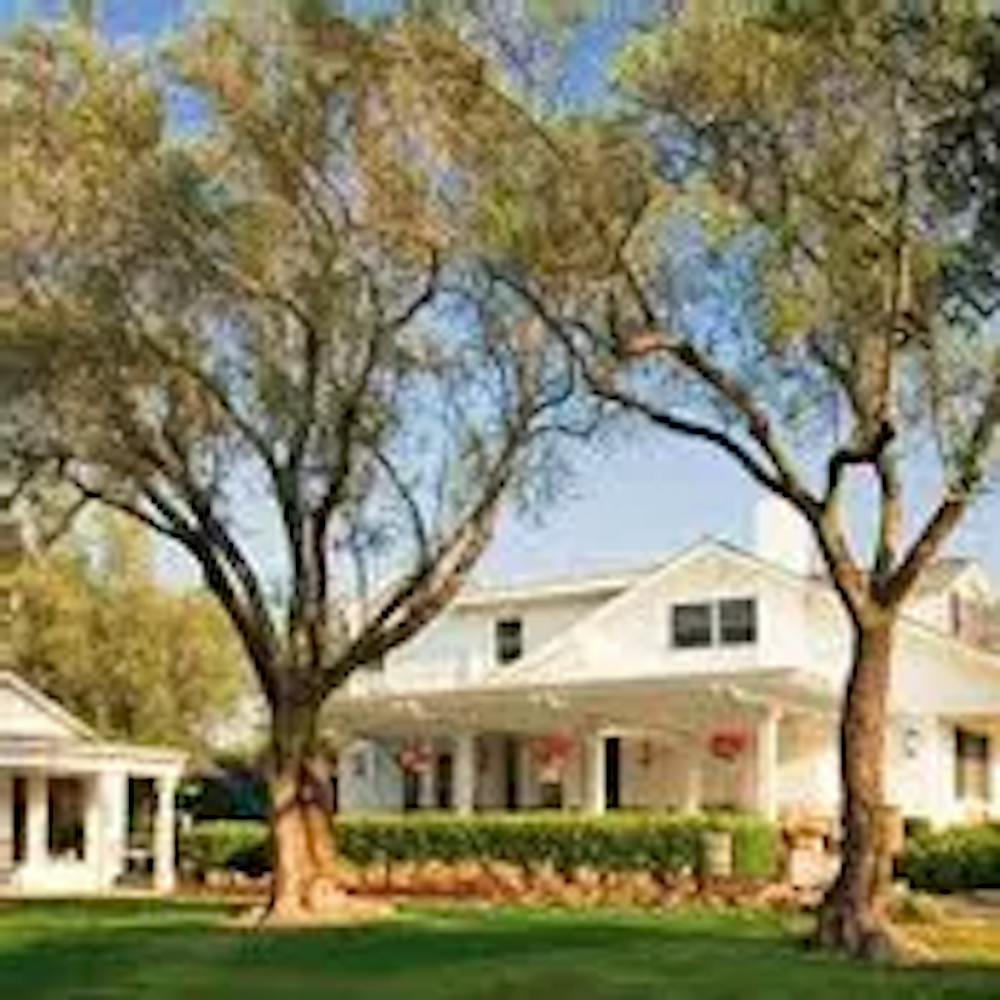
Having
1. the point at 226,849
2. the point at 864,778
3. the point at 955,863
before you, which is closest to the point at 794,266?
the point at 864,778

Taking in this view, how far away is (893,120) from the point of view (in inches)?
953

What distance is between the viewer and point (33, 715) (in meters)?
53.9

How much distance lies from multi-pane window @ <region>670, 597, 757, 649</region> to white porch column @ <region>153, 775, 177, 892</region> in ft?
38.3

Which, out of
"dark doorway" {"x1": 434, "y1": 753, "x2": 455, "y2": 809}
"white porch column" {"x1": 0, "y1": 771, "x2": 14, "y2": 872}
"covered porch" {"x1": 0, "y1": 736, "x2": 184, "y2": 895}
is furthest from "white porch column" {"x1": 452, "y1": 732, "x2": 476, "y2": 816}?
"white porch column" {"x1": 0, "y1": 771, "x2": 14, "y2": 872}

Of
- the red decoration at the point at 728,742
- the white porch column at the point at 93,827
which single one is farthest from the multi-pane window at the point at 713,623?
the white porch column at the point at 93,827

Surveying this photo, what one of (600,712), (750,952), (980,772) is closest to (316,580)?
(750,952)

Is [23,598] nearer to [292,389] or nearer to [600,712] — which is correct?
[600,712]

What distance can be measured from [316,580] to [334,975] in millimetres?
11389

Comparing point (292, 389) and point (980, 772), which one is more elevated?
point (292, 389)

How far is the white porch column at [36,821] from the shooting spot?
52.2 m

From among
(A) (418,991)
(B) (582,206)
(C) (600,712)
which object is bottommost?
(A) (418,991)

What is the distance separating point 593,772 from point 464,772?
3582mm

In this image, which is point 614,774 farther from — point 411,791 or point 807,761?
point 411,791

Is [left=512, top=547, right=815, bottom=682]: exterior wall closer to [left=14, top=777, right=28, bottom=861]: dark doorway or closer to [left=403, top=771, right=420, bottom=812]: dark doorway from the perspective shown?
[left=403, top=771, right=420, bottom=812]: dark doorway
